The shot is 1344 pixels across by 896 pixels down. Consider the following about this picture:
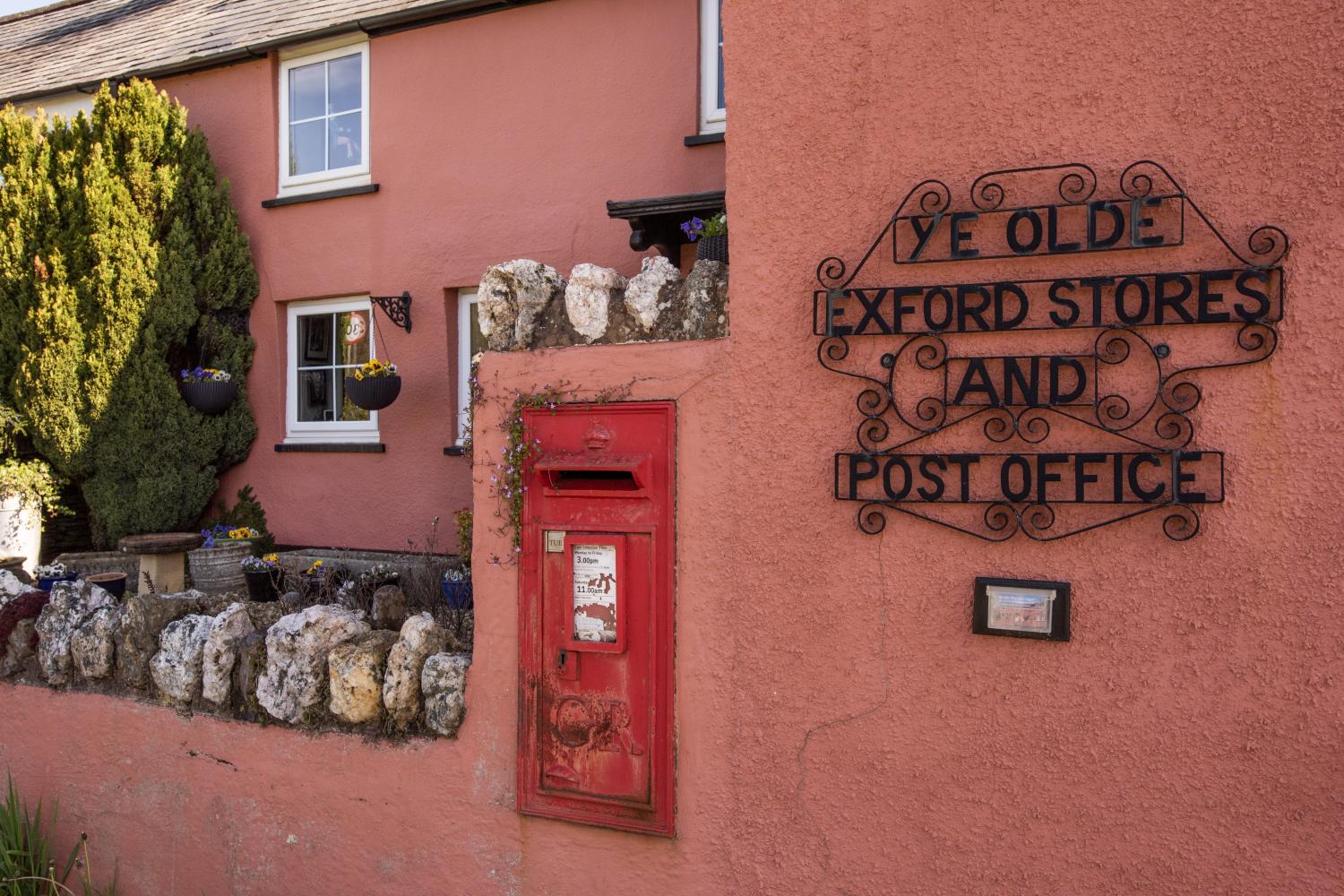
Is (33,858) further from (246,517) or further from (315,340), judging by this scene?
(315,340)

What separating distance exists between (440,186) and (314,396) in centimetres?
232

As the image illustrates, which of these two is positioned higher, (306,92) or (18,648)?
(306,92)

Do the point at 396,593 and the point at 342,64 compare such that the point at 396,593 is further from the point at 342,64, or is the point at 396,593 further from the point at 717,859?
the point at 342,64

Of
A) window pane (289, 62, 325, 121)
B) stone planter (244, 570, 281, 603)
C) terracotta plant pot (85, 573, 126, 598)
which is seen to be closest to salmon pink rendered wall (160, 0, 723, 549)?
window pane (289, 62, 325, 121)

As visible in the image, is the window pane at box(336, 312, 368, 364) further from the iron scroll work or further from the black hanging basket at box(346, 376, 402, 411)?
the iron scroll work

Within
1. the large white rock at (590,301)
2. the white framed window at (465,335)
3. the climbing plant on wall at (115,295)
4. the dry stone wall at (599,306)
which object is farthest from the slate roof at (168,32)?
the large white rock at (590,301)

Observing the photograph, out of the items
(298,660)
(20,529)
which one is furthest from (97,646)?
(20,529)

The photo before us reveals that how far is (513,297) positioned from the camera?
3.21m

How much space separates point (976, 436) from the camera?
2.57m

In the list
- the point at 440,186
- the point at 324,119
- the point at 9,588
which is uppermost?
the point at 324,119

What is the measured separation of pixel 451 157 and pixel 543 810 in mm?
5602

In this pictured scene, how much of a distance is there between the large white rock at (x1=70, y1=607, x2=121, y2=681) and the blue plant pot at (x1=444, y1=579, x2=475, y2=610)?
180 centimetres

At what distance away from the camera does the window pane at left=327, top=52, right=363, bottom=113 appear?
25.3ft

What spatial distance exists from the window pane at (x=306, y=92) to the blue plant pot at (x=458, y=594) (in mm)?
4944
